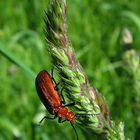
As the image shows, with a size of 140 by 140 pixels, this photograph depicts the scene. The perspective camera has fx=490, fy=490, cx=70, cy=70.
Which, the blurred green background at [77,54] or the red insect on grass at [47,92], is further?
the blurred green background at [77,54]

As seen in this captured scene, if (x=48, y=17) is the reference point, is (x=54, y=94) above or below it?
below

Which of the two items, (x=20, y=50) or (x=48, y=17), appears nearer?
(x=48, y=17)

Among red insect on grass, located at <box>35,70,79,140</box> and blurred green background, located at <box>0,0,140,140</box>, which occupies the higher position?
blurred green background, located at <box>0,0,140,140</box>

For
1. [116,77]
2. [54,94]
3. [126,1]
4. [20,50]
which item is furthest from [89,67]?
[54,94]

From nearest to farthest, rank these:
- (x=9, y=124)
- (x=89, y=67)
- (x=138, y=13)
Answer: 1. (x=9, y=124)
2. (x=89, y=67)
3. (x=138, y=13)

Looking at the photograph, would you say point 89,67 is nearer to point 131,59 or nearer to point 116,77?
point 116,77

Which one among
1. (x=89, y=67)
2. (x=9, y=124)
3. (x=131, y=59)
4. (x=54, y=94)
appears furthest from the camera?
(x=89, y=67)

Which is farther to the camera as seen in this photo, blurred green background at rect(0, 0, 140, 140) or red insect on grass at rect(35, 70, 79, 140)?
blurred green background at rect(0, 0, 140, 140)

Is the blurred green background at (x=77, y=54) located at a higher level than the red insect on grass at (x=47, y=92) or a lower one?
higher
